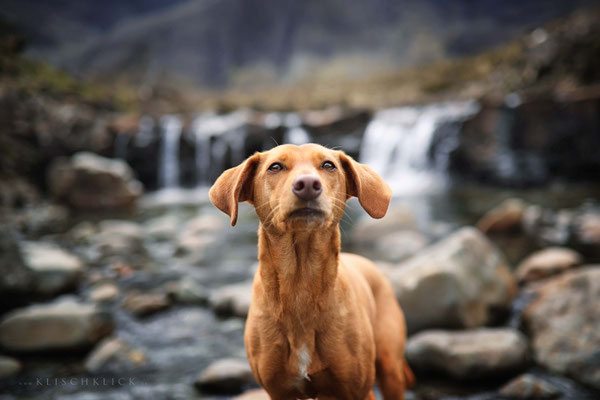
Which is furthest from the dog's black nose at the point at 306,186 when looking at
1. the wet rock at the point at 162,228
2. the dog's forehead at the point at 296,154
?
the wet rock at the point at 162,228

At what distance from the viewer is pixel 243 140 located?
21.0 meters

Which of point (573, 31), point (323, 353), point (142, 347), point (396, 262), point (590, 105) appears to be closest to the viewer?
point (323, 353)

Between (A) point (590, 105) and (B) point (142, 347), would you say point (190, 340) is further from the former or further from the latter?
(A) point (590, 105)

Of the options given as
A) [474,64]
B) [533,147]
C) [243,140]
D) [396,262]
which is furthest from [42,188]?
[474,64]

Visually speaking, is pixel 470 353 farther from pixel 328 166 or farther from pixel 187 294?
pixel 187 294

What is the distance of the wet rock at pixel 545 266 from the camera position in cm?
588

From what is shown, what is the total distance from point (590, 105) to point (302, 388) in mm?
17409

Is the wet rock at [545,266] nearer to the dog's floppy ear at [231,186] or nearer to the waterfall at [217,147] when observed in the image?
the dog's floppy ear at [231,186]

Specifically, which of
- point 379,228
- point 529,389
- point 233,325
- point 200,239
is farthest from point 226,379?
point 200,239

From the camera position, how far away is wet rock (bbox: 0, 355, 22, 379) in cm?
412

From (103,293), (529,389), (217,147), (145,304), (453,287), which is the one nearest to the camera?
(529,389)

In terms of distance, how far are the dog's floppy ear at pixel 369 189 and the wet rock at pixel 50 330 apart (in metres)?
4.20

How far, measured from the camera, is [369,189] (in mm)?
2352

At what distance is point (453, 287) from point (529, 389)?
1219mm
